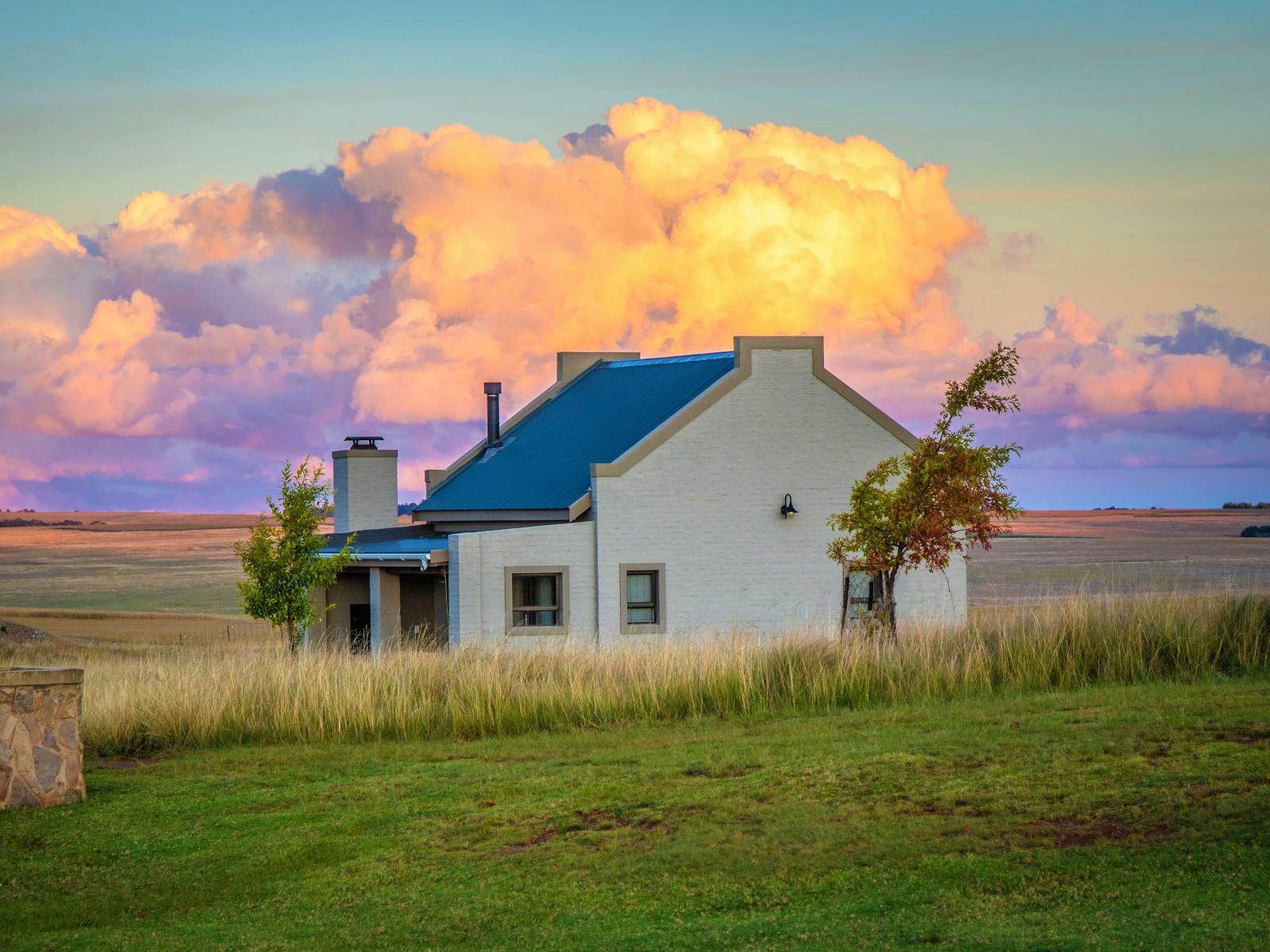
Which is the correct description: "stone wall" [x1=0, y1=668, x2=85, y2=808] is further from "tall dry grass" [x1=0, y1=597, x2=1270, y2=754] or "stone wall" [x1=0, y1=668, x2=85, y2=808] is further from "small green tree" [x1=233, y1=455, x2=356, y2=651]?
"small green tree" [x1=233, y1=455, x2=356, y2=651]

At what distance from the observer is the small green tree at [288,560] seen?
88.9ft

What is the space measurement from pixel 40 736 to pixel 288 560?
43.2ft

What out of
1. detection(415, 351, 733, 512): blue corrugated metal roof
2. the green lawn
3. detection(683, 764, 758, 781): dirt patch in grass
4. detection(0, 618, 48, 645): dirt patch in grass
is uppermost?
detection(415, 351, 733, 512): blue corrugated metal roof

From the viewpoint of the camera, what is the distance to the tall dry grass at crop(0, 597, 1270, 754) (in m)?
17.6

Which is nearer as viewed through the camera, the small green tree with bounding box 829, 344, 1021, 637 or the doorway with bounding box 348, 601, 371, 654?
the small green tree with bounding box 829, 344, 1021, 637

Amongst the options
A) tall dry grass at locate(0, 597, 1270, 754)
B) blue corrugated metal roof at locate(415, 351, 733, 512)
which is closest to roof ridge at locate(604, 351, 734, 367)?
blue corrugated metal roof at locate(415, 351, 733, 512)

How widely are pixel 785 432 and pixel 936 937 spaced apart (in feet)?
74.0

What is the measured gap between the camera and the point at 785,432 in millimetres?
31000

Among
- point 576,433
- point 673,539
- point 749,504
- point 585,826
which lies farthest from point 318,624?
point 585,826

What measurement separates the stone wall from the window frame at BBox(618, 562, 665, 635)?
16174 mm

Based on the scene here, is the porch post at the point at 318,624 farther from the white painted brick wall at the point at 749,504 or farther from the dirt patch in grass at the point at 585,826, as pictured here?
the dirt patch in grass at the point at 585,826

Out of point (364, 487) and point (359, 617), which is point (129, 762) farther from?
point (364, 487)

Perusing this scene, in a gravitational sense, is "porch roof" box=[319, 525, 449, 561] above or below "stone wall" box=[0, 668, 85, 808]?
above

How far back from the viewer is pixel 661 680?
1834 centimetres
